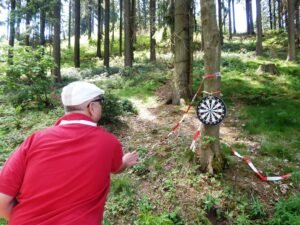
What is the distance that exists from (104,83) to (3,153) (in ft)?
28.5

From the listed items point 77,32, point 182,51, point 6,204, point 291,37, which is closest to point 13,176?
point 6,204

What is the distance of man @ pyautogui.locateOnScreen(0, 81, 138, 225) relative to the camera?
6.93ft

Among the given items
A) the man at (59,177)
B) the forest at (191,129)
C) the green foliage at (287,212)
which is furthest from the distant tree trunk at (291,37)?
the man at (59,177)

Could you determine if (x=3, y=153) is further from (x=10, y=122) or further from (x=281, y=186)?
(x=281, y=186)

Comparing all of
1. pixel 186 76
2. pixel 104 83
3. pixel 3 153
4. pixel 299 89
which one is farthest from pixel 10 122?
pixel 299 89

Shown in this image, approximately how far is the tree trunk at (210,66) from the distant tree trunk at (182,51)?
4.54 m

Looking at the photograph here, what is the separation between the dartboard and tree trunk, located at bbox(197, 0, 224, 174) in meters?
0.10

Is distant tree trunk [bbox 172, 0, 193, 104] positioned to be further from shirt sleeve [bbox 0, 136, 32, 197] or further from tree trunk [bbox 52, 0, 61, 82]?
tree trunk [bbox 52, 0, 61, 82]

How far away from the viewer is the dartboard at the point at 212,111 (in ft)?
18.0

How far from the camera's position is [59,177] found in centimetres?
214

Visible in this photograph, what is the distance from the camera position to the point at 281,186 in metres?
5.44

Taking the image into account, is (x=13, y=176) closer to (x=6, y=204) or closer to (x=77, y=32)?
(x=6, y=204)

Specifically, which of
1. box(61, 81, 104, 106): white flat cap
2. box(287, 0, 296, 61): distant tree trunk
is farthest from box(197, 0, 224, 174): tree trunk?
box(287, 0, 296, 61): distant tree trunk

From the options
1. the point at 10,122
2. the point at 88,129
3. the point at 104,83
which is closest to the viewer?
the point at 88,129
